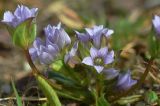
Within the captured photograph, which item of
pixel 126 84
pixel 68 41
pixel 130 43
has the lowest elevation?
pixel 126 84

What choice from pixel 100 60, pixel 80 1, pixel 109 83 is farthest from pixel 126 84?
pixel 80 1

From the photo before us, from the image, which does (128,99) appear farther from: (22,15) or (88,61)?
(22,15)

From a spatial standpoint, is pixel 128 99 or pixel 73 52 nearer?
pixel 73 52

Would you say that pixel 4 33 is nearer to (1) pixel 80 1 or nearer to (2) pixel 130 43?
(1) pixel 80 1

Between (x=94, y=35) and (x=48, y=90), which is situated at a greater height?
(x=94, y=35)

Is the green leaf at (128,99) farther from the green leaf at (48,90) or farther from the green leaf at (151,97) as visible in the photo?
the green leaf at (48,90)

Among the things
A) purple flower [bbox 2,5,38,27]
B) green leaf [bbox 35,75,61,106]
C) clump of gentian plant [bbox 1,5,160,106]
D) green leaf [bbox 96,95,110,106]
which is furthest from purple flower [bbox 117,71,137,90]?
purple flower [bbox 2,5,38,27]

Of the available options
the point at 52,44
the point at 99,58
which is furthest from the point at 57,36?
the point at 99,58
